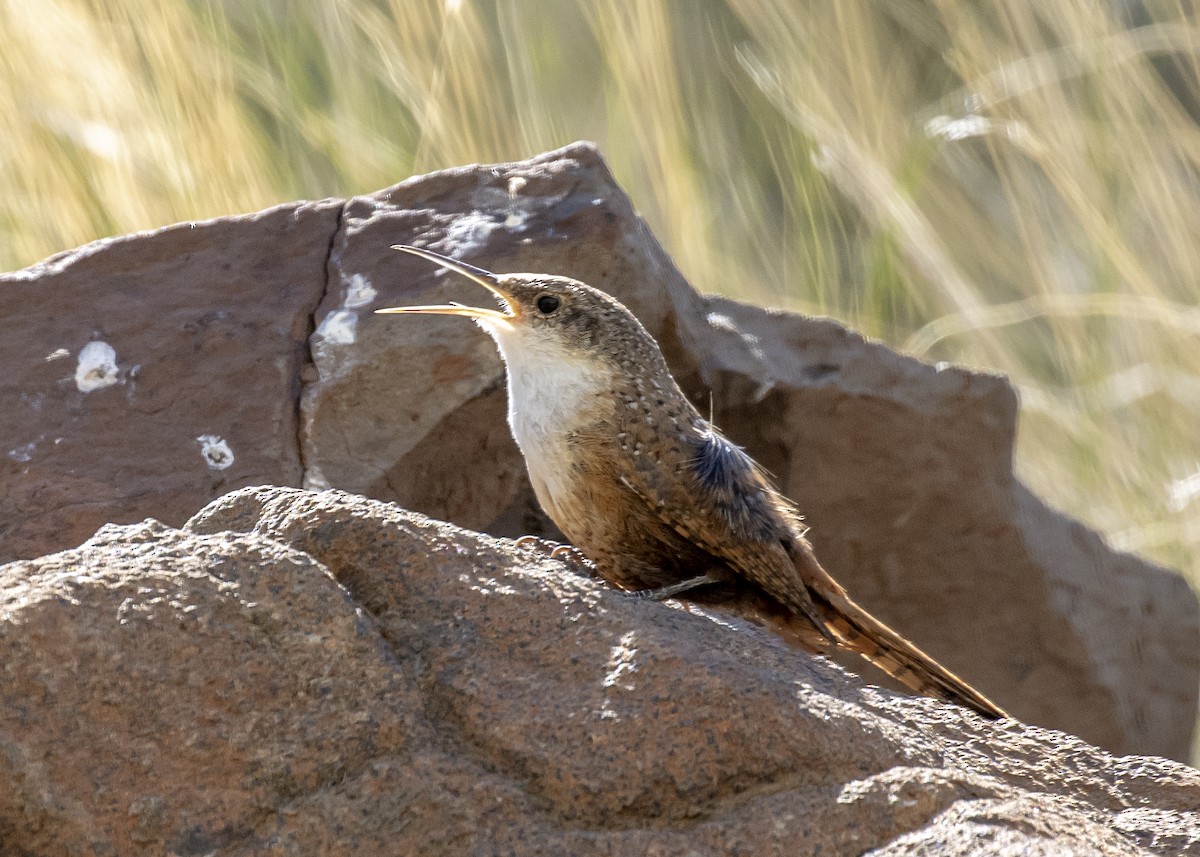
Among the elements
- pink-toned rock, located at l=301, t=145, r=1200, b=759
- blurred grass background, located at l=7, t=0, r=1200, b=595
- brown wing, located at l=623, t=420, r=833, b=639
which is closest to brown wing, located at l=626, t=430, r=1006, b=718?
brown wing, located at l=623, t=420, r=833, b=639

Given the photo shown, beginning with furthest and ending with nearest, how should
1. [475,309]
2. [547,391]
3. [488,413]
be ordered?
[488,413], [475,309], [547,391]

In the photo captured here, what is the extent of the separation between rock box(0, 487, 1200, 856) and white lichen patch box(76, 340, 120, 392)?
1660 millimetres

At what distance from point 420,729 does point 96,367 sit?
2.22m

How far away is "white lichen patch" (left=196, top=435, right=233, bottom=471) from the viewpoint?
3758mm

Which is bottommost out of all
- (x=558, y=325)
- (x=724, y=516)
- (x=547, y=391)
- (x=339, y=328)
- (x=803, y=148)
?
(x=724, y=516)

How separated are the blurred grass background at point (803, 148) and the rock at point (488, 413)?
95 cm

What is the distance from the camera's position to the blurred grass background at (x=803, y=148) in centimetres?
509

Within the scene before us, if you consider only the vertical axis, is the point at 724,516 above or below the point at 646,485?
below

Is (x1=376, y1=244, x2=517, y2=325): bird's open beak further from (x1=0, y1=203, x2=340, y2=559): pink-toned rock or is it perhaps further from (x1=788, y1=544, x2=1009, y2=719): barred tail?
(x1=788, y1=544, x2=1009, y2=719): barred tail

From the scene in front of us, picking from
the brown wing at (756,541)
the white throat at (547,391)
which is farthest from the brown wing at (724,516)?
the white throat at (547,391)

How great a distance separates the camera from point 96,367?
12.8ft

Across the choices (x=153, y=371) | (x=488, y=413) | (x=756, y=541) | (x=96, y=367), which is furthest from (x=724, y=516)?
(x=96, y=367)

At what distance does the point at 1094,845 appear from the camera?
2016mm

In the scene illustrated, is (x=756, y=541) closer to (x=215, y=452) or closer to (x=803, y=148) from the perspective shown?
(x=215, y=452)
